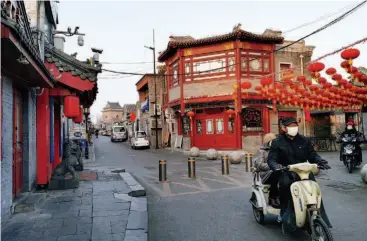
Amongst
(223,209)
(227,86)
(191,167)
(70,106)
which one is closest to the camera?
(223,209)

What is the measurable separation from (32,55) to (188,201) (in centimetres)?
471

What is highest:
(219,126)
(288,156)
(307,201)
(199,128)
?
(219,126)

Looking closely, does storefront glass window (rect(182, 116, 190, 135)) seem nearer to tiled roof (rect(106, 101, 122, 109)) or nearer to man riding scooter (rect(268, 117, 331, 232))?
man riding scooter (rect(268, 117, 331, 232))

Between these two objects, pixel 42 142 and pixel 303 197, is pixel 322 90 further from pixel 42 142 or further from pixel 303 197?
pixel 42 142

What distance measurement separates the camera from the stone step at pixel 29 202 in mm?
6004

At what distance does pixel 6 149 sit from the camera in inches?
220

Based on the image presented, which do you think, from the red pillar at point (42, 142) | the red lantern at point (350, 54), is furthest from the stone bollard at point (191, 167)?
the red lantern at point (350, 54)

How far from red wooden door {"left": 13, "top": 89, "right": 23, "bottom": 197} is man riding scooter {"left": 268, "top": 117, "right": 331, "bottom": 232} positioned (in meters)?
5.39

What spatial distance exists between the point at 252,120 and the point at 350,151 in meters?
10.1

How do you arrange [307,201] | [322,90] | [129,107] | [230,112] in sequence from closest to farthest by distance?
[307,201], [322,90], [230,112], [129,107]

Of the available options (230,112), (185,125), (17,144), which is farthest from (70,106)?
(185,125)

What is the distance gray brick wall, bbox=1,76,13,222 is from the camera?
17.5ft

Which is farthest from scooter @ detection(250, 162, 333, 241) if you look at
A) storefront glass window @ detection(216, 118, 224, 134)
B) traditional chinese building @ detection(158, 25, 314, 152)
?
storefront glass window @ detection(216, 118, 224, 134)

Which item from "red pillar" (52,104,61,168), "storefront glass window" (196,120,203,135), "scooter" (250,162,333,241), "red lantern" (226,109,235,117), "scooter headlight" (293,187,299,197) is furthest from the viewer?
"storefront glass window" (196,120,203,135)
